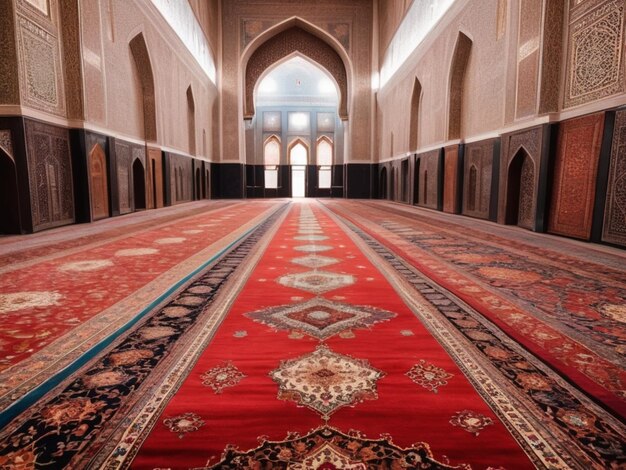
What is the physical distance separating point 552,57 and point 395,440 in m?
4.73

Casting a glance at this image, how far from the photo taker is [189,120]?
425 inches

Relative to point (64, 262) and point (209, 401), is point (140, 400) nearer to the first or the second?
point (209, 401)

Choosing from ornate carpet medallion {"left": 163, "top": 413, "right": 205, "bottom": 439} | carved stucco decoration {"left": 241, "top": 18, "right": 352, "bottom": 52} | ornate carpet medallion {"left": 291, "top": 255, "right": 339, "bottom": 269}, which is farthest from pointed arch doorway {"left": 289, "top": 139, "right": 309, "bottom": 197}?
ornate carpet medallion {"left": 163, "top": 413, "right": 205, "bottom": 439}

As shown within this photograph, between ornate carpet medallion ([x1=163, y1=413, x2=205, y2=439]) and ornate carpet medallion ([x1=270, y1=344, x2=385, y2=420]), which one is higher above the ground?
ornate carpet medallion ([x1=270, y1=344, x2=385, y2=420])

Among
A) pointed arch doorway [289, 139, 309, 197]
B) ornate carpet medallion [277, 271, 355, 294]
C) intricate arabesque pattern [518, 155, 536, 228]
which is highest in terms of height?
pointed arch doorway [289, 139, 309, 197]

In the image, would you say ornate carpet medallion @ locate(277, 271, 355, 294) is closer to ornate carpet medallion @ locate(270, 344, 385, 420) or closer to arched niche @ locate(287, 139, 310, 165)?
ornate carpet medallion @ locate(270, 344, 385, 420)

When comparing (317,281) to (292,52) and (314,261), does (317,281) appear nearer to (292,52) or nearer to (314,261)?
(314,261)

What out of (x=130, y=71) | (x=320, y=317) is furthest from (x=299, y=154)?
(x=320, y=317)

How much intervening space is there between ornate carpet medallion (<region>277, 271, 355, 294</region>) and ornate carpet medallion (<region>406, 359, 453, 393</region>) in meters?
0.83

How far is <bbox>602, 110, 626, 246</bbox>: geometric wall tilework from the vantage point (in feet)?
11.0

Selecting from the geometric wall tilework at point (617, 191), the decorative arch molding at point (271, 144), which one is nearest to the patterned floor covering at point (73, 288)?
the geometric wall tilework at point (617, 191)

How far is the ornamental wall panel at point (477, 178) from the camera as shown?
5809mm

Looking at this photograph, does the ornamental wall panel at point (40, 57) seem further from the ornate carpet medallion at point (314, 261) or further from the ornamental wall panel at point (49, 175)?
the ornate carpet medallion at point (314, 261)

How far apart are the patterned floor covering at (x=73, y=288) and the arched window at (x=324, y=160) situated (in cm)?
1350
